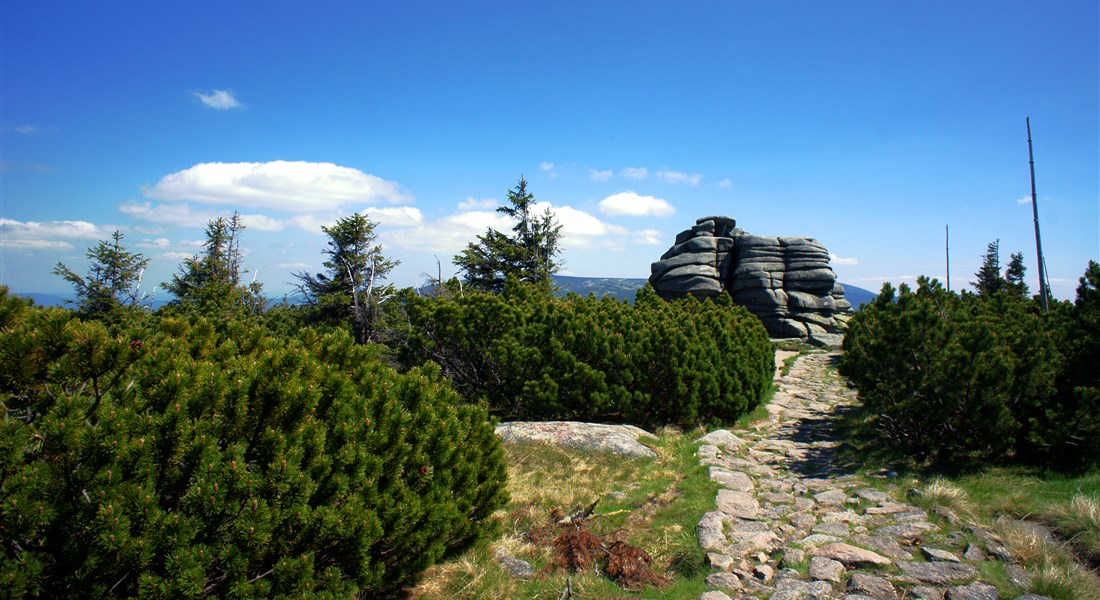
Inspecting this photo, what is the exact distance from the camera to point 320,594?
3160 mm

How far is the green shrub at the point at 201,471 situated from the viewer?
246cm

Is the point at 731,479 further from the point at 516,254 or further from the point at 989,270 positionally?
the point at 989,270

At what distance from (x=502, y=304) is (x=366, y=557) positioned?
22.6ft

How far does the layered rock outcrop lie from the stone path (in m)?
28.6

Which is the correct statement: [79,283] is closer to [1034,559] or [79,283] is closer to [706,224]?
[1034,559]

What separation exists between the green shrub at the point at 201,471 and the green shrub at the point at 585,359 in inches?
211

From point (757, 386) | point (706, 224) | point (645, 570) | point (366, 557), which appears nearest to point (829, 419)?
point (757, 386)

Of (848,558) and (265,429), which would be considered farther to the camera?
(848,558)

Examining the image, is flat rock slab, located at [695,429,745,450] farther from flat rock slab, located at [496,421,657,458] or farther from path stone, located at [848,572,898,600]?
path stone, located at [848,572,898,600]

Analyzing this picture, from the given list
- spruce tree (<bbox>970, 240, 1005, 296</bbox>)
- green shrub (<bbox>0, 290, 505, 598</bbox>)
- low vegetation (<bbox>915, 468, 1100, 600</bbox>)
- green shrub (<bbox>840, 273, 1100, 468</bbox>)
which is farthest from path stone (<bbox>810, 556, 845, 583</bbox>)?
spruce tree (<bbox>970, 240, 1005, 296</bbox>)

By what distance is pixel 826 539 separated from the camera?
16.2ft

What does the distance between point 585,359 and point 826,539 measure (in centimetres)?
518

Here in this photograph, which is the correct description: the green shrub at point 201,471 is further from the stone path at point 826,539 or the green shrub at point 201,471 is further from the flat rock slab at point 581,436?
the flat rock slab at point 581,436

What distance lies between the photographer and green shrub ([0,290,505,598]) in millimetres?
2457
